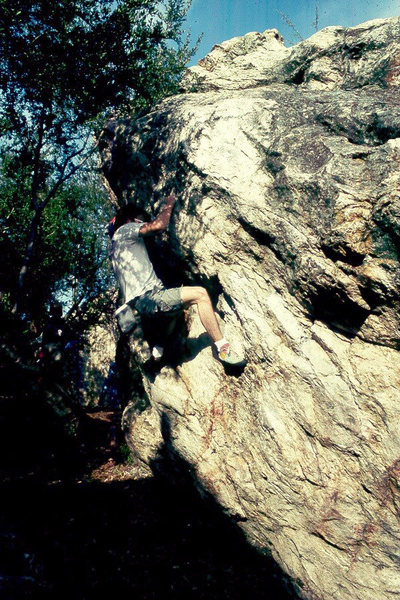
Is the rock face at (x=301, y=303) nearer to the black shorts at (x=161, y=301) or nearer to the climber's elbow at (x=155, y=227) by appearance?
the climber's elbow at (x=155, y=227)

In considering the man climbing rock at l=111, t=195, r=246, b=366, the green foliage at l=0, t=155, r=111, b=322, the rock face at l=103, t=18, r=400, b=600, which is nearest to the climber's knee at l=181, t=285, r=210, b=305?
the man climbing rock at l=111, t=195, r=246, b=366

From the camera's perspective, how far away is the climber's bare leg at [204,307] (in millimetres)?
6102

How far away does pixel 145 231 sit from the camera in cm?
681

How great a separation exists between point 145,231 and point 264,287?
7.81 ft

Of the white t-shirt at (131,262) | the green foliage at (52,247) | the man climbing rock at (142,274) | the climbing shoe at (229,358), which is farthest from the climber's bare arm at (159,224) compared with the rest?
the green foliage at (52,247)

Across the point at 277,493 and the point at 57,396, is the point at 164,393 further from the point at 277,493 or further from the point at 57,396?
the point at 277,493

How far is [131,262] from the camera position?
695 centimetres

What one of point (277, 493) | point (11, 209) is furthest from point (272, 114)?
point (11, 209)

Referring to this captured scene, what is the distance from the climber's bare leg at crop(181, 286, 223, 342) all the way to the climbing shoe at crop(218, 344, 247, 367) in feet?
0.65

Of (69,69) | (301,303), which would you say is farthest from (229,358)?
(69,69)

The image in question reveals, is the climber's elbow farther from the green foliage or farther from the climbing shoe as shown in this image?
the green foliage

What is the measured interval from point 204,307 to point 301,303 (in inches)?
60.3

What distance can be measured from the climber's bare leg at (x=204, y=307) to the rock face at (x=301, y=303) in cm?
33

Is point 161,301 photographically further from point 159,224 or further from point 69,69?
point 69,69
